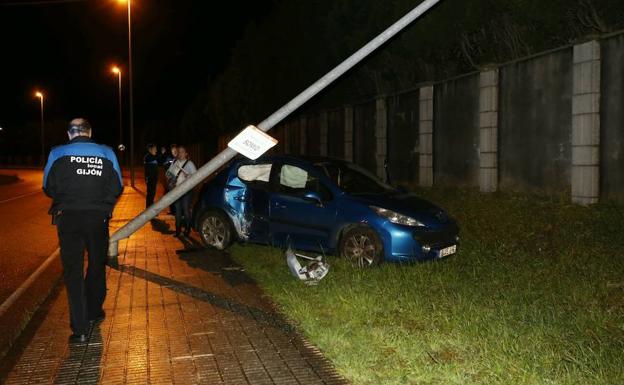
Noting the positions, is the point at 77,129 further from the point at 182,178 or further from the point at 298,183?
the point at 182,178

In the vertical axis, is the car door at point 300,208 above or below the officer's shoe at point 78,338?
above

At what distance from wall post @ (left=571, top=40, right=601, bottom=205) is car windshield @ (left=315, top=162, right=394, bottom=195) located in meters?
2.91

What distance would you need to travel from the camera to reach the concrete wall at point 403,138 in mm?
14906

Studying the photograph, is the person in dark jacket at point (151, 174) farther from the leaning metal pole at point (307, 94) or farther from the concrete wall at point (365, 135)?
the leaning metal pole at point (307, 94)

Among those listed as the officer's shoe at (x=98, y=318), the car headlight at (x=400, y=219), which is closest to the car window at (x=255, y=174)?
the car headlight at (x=400, y=219)

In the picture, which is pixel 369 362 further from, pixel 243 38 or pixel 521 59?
pixel 243 38

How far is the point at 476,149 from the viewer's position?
1244 centimetres

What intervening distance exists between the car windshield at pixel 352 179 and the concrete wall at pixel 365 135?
794 centimetres

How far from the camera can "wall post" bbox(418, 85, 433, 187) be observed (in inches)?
553

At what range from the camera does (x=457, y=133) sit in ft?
43.0

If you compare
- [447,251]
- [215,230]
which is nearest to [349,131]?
[215,230]

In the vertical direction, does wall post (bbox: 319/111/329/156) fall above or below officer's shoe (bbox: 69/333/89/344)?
above

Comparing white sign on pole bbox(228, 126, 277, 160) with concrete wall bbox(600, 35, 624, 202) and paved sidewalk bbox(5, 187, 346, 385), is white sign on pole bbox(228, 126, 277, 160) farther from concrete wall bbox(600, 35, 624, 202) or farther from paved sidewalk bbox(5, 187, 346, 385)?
concrete wall bbox(600, 35, 624, 202)

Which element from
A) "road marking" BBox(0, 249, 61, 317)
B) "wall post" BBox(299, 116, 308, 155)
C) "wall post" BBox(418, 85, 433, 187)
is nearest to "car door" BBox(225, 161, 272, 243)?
"road marking" BBox(0, 249, 61, 317)
